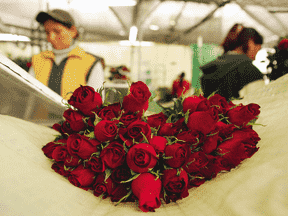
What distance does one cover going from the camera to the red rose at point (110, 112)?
38 cm

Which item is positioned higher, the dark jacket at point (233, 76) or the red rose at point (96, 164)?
the dark jacket at point (233, 76)

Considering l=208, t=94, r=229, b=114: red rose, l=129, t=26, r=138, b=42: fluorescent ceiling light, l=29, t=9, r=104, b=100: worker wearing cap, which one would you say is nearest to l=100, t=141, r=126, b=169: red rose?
l=208, t=94, r=229, b=114: red rose

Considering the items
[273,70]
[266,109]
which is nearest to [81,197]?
[266,109]

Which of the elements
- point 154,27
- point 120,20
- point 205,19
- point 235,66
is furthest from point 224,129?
point 205,19

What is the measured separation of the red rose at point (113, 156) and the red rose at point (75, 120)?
0.26 feet

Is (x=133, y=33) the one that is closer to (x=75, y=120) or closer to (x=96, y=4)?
(x=96, y=4)

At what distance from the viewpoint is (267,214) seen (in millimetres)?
242

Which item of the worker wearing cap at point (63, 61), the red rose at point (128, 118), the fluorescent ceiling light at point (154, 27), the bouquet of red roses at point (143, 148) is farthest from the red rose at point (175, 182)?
the fluorescent ceiling light at point (154, 27)

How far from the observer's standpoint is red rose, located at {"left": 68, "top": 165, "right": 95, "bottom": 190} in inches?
13.8

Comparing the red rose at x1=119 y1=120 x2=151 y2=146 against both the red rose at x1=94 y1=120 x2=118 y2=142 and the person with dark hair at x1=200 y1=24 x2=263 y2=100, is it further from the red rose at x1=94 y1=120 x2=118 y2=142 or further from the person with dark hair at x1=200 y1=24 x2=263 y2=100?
the person with dark hair at x1=200 y1=24 x2=263 y2=100

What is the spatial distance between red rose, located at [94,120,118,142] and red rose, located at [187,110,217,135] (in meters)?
0.14

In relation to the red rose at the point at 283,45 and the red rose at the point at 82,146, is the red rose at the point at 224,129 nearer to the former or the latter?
the red rose at the point at 82,146

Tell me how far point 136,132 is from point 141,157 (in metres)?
0.05

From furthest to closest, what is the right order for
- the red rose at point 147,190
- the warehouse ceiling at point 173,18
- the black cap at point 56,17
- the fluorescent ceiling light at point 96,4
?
the warehouse ceiling at point 173,18
the fluorescent ceiling light at point 96,4
the black cap at point 56,17
the red rose at point 147,190
